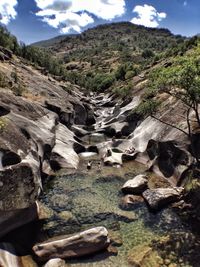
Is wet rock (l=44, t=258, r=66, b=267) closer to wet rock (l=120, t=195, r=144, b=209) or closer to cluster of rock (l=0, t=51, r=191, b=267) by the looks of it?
cluster of rock (l=0, t=51, r=191, b=267)

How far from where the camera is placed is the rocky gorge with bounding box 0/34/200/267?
2200 centimetres

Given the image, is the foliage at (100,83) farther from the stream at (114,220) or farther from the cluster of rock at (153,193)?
the cluster of rock at (153,193)

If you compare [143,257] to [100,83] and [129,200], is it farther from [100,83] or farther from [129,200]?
[100,83]

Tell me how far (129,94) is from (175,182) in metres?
50.7

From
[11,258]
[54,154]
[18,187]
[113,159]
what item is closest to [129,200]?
[18,187]

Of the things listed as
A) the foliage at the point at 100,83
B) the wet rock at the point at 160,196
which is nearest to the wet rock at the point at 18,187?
the wet rock at the point at 160,196

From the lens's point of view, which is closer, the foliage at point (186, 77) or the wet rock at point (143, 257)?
the wet rock at point (143, 257)

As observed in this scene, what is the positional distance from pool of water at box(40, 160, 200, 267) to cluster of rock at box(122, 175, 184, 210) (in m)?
0.78

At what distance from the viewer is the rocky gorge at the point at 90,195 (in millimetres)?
22002

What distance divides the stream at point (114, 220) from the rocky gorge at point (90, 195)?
3.0 inches

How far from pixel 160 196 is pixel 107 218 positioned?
5841mm

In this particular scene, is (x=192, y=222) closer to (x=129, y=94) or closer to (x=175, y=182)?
(x=175, y=182)

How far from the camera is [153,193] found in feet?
101

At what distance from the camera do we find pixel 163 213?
93.7 ft
